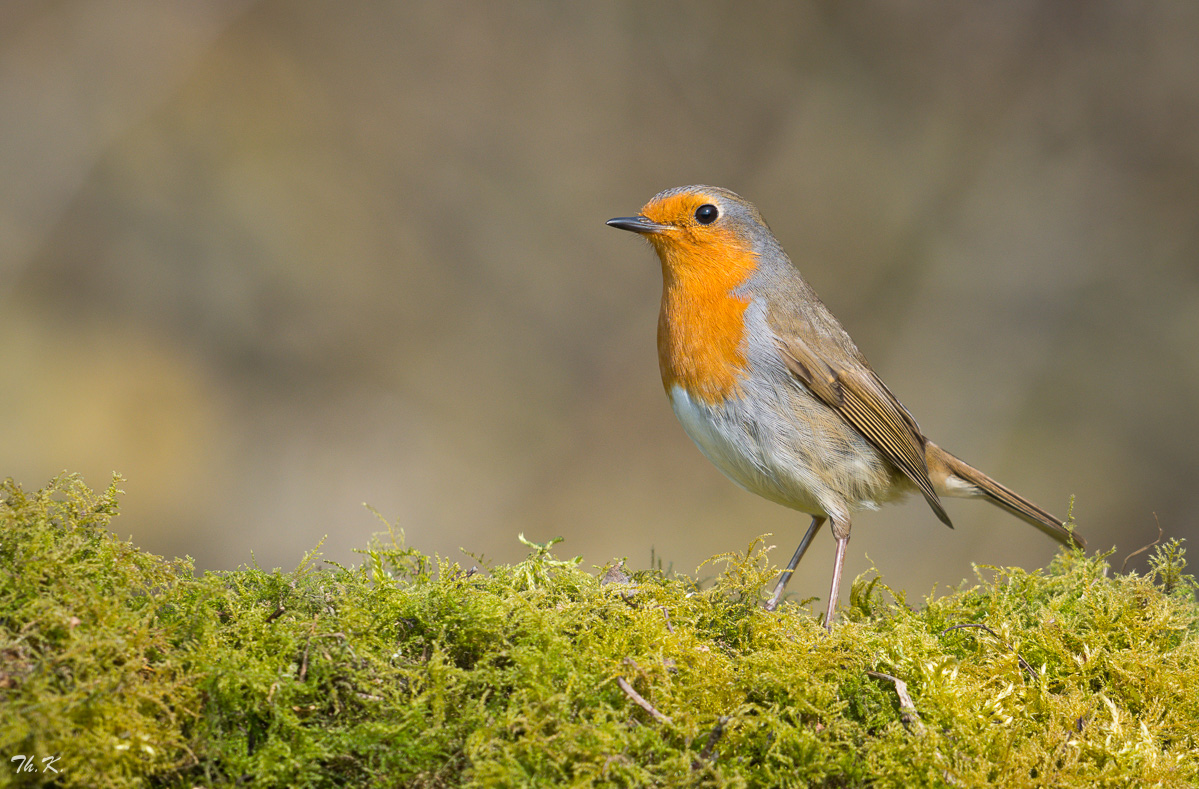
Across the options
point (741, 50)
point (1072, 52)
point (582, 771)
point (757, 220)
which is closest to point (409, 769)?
point (582, 771)

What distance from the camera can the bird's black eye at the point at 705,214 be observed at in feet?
10.5

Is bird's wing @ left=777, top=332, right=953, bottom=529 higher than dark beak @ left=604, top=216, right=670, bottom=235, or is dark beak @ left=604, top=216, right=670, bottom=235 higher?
dark beak @ left=604, top=216, right=670, bottom=235

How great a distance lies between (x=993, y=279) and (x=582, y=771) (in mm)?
6121

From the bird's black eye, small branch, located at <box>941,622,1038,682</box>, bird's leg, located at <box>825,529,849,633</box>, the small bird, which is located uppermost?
the bird's black eye

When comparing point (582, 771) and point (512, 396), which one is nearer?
point (582, 771)

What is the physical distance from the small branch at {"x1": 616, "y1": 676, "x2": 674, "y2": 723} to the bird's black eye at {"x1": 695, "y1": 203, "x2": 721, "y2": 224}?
7.03 ft

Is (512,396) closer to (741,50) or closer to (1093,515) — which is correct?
(741,50)

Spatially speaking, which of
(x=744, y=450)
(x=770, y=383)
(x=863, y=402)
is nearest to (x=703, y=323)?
(x=770, y=383)

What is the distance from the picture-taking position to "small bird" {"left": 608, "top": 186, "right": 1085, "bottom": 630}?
2.78m

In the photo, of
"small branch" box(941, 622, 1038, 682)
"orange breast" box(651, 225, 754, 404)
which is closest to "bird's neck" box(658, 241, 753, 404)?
"orange breast" box(651, 225, 754, 404)

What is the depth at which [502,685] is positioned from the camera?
149cm

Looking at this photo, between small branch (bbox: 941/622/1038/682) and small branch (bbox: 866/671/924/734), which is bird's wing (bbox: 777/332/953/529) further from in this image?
small branch (bbox: 866/671/924/734)

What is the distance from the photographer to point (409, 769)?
133 centimetres

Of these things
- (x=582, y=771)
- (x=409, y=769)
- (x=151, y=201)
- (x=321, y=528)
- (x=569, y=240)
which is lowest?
(x=409, y=769)
